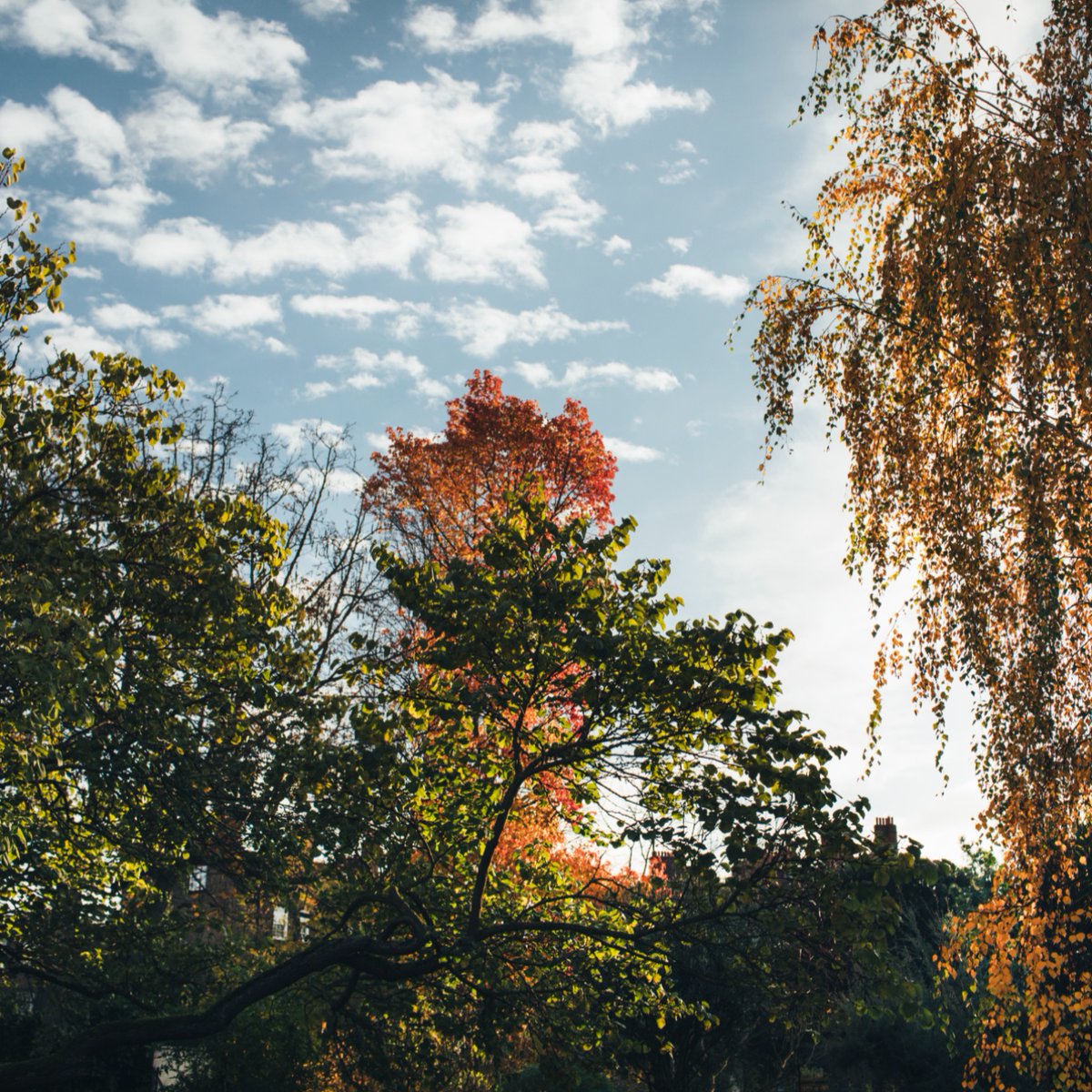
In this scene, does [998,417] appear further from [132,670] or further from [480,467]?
[480,467]

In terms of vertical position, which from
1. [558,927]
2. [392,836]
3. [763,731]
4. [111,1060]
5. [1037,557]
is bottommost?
[111,1060]

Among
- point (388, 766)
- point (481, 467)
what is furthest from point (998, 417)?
Result: point (481, 467)

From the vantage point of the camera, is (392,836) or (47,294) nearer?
(47,294)

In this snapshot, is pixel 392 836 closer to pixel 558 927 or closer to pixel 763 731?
pixel 558 927

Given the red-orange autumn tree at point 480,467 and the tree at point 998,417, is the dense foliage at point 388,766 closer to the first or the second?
the tree at point 998,417

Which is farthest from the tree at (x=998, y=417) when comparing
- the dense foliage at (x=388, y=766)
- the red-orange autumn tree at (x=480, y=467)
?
the red-orange autumn tree at (x=480, y=467)

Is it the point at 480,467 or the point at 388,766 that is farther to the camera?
the point at 480,467

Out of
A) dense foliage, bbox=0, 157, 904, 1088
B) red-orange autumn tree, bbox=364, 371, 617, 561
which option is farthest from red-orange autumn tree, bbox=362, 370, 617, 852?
dense foliage, bbox=0, 157, 904, 1088

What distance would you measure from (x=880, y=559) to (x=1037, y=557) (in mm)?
1506

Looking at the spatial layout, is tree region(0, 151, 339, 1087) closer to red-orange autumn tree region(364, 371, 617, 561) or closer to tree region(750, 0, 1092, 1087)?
tree region(750, 0, 1092, 1087)

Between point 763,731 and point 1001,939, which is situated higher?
point 763,731

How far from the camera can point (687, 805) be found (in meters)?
8.41

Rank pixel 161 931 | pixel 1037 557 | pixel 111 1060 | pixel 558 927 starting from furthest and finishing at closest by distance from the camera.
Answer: pixel 111 1060, pixel 161 931, pixel 1037 557, pixel 558 927

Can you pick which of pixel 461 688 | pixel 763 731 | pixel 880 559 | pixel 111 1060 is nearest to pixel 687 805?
pixel 763 731
